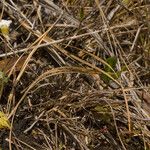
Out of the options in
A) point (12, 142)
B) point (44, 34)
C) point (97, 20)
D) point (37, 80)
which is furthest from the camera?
point (97, 20)

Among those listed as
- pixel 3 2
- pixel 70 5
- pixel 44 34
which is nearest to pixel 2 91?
pixel 44 34

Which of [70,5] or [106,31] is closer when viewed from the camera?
[106,31]

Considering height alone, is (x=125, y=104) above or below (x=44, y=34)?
below

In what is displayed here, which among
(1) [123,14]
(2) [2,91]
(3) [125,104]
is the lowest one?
(3) [125,104]

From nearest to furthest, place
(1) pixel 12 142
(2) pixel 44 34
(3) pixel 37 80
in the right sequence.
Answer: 1. (1) pixel 12 142
2. (3) pixel 37 80
3. (2) pixel 44 34

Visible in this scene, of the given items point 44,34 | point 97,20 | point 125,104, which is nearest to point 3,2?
point 44,34

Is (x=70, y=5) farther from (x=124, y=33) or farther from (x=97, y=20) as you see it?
(x=124, y=33)

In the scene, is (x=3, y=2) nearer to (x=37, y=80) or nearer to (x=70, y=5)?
(x=70, y=5)
